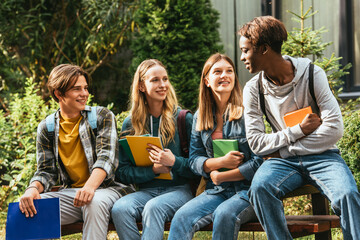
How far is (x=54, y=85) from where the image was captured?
3.90 meters

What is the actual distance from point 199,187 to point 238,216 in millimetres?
641

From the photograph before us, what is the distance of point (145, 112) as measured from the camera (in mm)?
4102

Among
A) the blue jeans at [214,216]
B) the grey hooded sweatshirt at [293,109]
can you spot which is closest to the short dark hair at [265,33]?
the grey hooded sweatshirt at [293,109]

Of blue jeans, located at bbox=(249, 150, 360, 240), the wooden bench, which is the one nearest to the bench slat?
the wooden bench

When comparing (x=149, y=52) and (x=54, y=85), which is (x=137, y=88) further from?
(x=149, y=52)

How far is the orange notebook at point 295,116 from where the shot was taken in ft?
10.5

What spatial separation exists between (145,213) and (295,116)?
1249 millimetres

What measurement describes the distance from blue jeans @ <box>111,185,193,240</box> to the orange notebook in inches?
40.2

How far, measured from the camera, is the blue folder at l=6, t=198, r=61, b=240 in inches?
137

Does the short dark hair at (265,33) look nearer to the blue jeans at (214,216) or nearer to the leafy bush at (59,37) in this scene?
the blue jeans at (214,216)

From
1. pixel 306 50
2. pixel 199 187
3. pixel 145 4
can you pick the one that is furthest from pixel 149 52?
pixel 199 187

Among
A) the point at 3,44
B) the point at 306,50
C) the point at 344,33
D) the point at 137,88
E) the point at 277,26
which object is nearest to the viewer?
the point at 277,26

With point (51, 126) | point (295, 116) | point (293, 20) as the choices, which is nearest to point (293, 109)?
point (295, 116)

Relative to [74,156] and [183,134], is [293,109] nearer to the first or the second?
[183,134]
